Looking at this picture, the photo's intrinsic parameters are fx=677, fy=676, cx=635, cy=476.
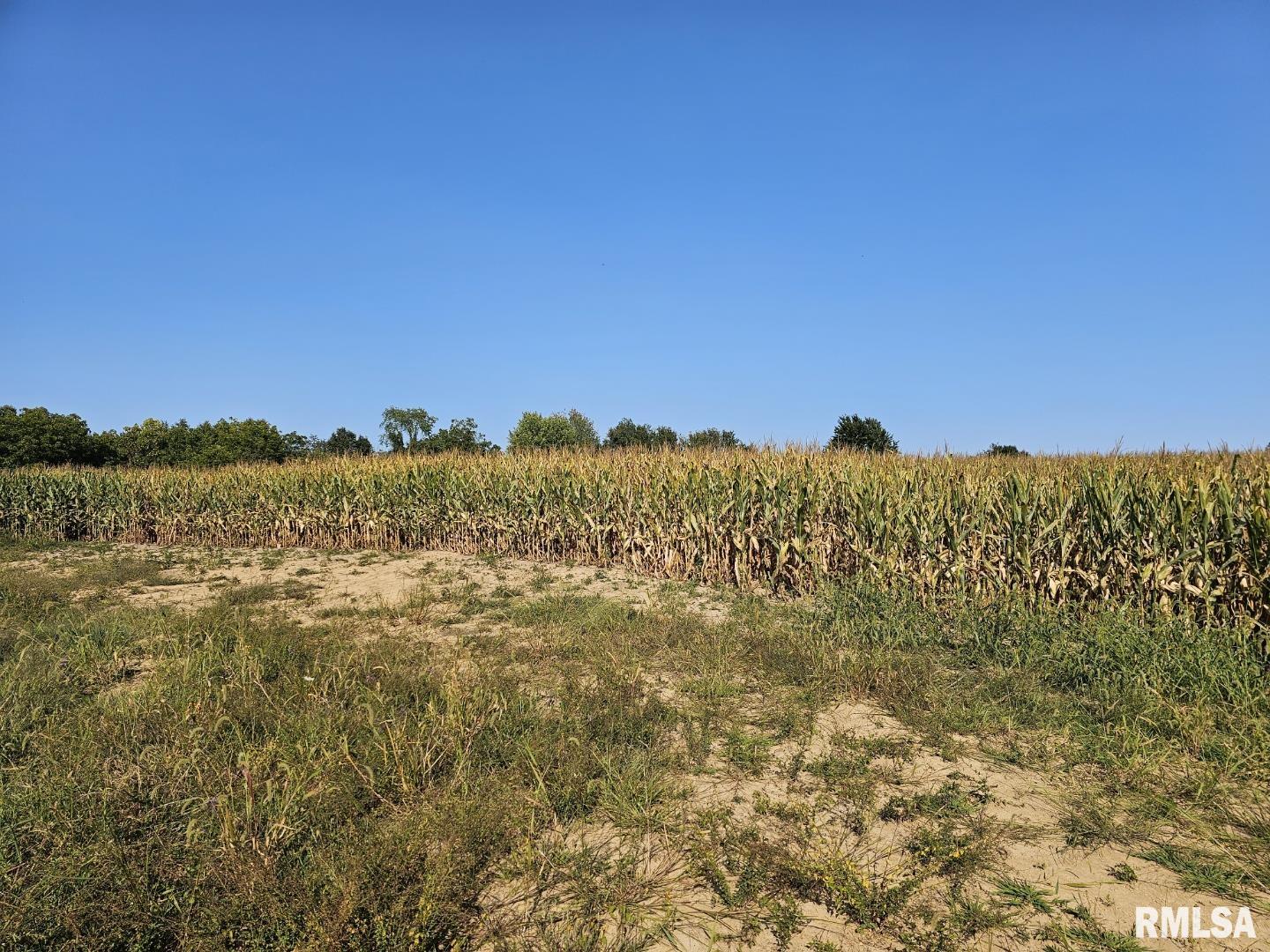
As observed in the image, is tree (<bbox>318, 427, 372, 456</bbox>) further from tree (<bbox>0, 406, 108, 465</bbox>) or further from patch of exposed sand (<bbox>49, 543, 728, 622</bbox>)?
patch of exposed sand (<bbox>49, 543, 728, 622</bbox>)

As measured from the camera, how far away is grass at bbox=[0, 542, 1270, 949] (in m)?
3.16

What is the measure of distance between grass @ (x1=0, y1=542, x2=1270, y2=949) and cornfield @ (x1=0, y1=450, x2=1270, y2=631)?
41.8 inches

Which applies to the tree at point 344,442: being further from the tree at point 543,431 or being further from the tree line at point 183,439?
the tree at point 543,431

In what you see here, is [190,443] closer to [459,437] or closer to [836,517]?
[459,437]

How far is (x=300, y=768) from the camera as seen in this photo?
409 centimetres

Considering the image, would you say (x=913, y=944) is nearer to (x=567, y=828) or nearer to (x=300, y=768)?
(x=567, y=828)

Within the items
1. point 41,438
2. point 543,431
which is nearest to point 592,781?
point 543,431

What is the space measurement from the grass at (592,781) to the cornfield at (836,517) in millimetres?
1062

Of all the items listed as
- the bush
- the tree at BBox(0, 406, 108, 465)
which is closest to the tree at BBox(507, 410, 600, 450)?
the bush

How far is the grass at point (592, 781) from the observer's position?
316 cm

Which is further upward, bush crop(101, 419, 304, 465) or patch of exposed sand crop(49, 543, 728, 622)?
bush crop(101, 419, 304, 465)

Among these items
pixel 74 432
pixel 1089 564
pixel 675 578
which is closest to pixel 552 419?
pixel 74 432

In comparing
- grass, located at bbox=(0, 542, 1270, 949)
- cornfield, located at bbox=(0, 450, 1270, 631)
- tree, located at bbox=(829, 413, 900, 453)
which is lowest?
grass, located at bbox=(0, 542, 1270, 949)

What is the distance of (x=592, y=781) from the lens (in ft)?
14.3
